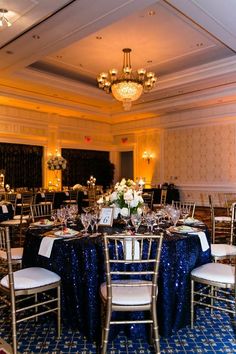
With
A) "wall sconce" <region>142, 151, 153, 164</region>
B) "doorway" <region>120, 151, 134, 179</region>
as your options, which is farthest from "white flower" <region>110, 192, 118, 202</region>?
"doorway" <region>120, 151, 134, 179</region>

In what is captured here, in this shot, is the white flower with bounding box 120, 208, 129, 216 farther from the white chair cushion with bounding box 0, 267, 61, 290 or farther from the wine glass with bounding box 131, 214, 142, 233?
the white chair cushion with bounding box 0, 267, 61, 290

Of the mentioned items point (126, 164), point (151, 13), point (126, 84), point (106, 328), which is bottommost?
point (106, 328)

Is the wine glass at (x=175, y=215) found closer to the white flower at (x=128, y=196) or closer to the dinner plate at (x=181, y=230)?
the dinner plate at (x=181, y=230)

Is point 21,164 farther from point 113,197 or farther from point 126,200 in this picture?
point 126,200

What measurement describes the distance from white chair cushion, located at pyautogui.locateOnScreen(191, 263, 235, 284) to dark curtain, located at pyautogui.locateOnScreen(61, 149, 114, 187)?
11125mm

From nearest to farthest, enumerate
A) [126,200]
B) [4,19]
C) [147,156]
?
[126,200]
[4,19]
[147,156]

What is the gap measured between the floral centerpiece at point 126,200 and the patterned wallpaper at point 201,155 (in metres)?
8.91

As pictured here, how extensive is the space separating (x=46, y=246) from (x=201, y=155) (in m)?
10.4

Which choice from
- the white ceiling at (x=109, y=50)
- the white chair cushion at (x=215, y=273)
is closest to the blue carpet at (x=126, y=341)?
the white chair cushion at (x=215, y=273)

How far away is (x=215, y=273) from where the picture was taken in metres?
2.88

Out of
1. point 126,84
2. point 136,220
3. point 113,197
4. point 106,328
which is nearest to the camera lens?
point 106,328

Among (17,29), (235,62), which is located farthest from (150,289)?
(235,62)

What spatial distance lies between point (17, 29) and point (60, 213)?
383cm

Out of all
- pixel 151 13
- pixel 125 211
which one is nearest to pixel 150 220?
pixel 125 211
